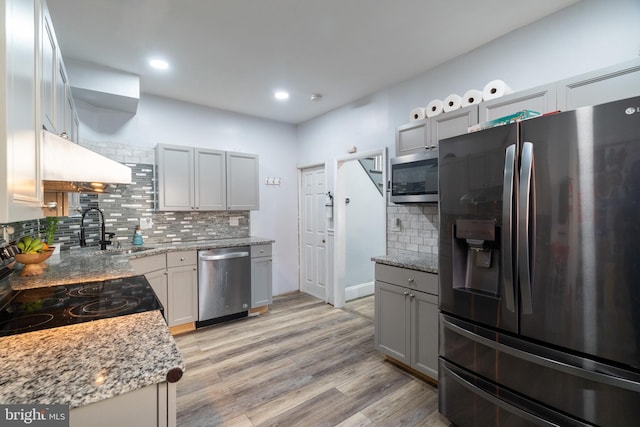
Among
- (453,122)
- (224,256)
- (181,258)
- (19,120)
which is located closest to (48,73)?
(19,120)

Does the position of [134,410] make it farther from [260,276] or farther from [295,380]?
[260,276]

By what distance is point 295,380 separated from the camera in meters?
2.39

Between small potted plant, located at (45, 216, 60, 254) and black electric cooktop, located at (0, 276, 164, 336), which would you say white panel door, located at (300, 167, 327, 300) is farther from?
small potted plant, located at (45, 216, 60, 254)

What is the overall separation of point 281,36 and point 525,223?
2229 millimetres

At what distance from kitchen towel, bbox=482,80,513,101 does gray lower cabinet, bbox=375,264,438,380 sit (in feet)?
4.67

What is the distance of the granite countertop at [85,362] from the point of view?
2.43ft

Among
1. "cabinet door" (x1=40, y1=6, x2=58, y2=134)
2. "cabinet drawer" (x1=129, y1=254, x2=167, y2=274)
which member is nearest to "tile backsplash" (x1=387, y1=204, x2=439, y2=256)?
"cabinet drawer" (x1=129, y1=254, x2=167, y2=274)

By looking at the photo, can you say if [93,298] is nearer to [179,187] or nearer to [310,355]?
[310,355]

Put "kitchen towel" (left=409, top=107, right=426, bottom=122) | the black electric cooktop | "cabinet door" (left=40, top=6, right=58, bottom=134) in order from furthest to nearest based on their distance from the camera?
1. "kitchen towel" (left=409, top=107, right=426, bottom=122)
2. "cabinet door" (left=40, top=6, right=58, bottom=134)
3. the black electric cooktop

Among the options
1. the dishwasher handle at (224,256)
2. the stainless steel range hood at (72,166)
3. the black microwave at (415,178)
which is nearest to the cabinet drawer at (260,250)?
the dishwasher handle at (224,256)

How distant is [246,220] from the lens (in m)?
4.36

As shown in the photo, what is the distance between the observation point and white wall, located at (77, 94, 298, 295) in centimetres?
340

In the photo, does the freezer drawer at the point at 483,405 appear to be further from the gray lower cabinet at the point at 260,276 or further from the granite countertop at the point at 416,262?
the gray lower cabinet at the point at 260,276

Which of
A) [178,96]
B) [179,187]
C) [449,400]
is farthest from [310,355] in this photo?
[178,96]
